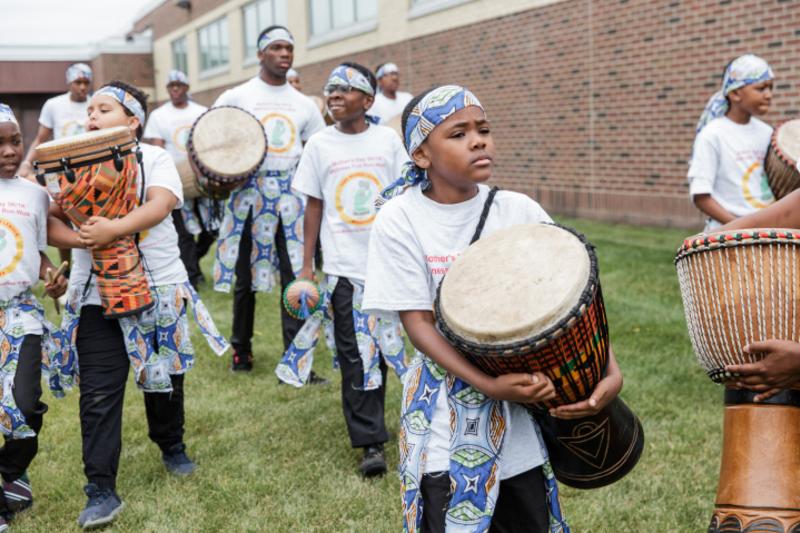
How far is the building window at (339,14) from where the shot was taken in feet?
56.1

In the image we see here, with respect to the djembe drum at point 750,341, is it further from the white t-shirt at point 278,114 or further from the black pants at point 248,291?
the white t-shirt at point 278,114

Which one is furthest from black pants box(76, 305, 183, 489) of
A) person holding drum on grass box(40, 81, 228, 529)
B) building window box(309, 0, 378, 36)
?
building window box(309, 0, 378, 36)

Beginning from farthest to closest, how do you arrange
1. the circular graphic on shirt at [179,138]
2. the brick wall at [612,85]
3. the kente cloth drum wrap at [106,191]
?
the brick wall at [612,85] → the circular graphic on shirt at [179,138] → the kente cloth drum wrap at [106,191]

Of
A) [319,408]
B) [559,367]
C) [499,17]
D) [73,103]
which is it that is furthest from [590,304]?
[499,17]

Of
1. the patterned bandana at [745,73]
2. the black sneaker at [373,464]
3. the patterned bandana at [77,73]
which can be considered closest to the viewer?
the black sneaker at [373,464]

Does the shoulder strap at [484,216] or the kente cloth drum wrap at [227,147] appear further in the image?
the kente cloth drum wrap at [227,147]

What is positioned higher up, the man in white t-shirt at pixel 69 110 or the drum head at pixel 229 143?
the man in white t-shirt at pixel 69 110

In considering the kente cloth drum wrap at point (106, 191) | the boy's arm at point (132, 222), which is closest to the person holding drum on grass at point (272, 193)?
the boy's arm at point (132, 222)

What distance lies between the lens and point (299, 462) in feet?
13.4

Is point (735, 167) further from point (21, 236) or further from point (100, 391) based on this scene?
point (21, 236)

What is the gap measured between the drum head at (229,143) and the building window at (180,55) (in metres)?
24.7

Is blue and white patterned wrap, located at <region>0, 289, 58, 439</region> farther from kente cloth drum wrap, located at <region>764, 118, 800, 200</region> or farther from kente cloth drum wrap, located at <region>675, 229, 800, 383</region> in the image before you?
kente cloth drum wrap, located at <region>764, 118, 800, 200</region>

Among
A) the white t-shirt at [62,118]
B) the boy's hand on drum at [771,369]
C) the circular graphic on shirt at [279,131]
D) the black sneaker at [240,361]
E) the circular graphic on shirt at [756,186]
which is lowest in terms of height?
the black sneaker at [240,361]

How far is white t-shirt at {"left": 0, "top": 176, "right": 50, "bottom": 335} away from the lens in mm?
3371
